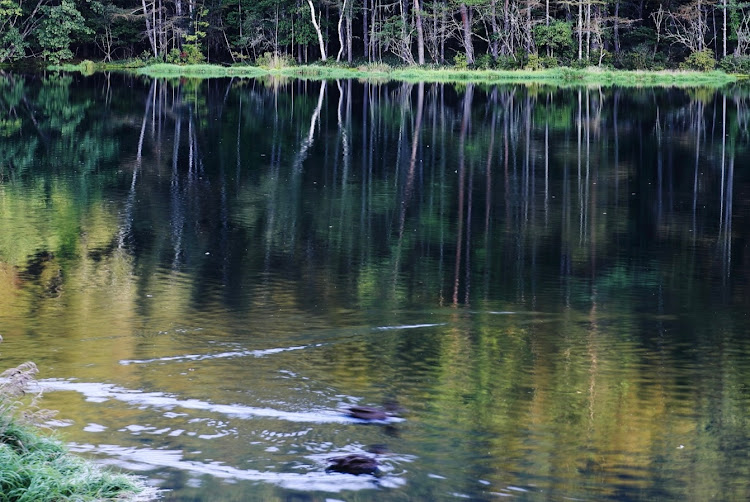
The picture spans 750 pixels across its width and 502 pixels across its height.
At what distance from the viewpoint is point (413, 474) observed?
22.4ft

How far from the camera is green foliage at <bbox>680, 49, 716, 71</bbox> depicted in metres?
55.4

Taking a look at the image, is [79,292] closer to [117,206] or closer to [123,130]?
[117,206]

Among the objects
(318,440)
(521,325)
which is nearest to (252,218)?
(521,325)

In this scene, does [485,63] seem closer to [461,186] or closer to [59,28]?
[59,28]

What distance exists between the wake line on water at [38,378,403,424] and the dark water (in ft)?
0.08

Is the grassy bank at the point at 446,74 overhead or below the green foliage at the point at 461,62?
below

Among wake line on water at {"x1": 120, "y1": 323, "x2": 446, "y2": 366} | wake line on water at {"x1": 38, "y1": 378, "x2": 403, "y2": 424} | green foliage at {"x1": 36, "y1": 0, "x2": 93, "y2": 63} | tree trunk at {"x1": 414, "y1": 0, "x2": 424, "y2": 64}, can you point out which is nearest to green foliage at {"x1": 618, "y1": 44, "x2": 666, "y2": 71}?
tree trunk at {"x1": 414, "y1": 0, "x2": 424, "y2": 64}

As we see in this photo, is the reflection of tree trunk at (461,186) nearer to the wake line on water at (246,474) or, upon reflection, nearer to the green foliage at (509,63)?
the wake line on water at (246,474)

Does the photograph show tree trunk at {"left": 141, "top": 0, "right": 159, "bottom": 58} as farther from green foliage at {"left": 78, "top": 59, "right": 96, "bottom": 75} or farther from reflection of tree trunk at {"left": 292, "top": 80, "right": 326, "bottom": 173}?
reflection of tree trunk at {"left": 292, "top": 80, "right": 326, "bottom": 173}

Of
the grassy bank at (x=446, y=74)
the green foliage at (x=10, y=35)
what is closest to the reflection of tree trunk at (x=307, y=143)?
the grassy bank at (x=446, y=74)

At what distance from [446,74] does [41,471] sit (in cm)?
5292

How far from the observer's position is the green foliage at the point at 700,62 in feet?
182

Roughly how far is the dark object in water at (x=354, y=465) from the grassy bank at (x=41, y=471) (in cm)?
116

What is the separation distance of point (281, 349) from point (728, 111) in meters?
28.5
